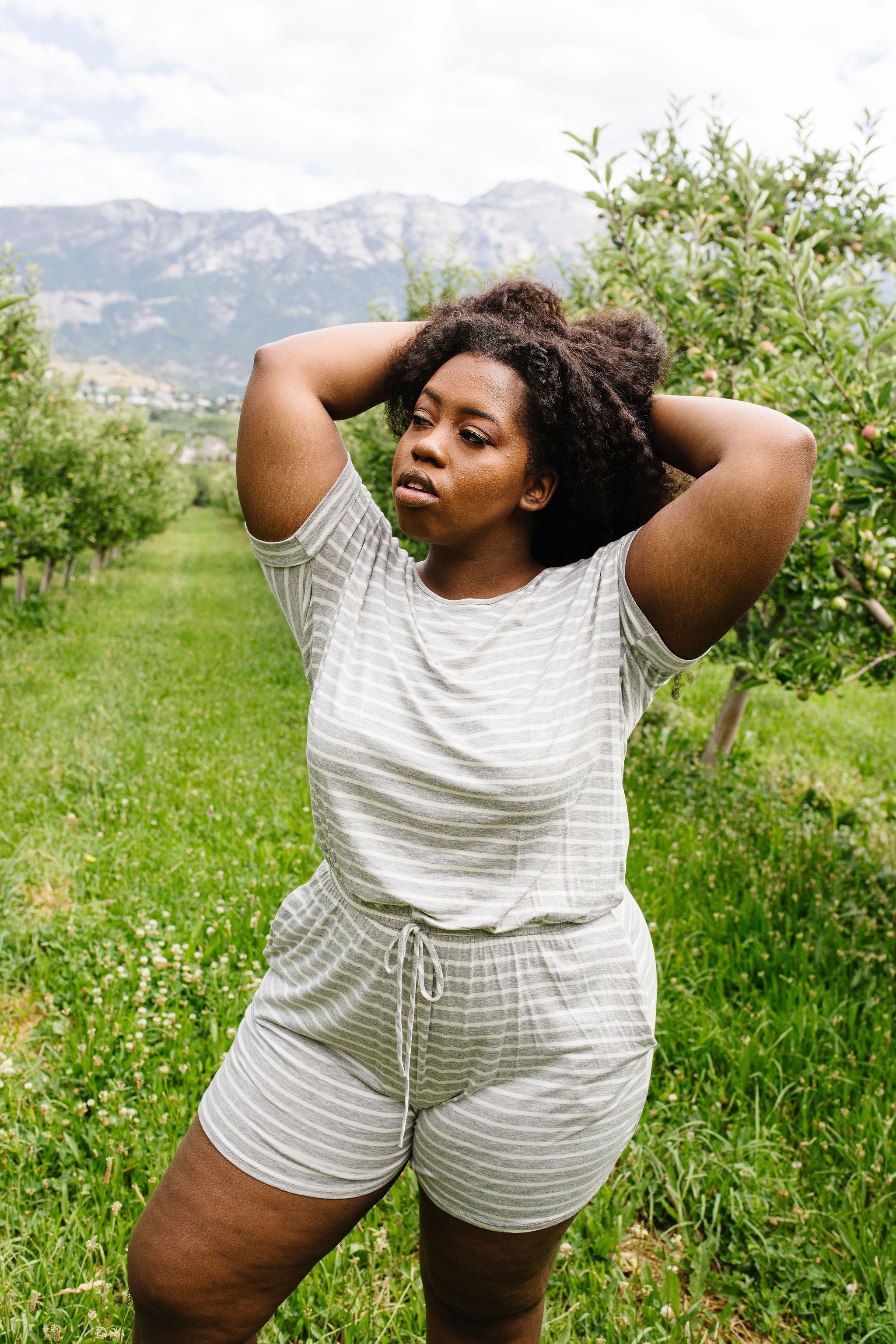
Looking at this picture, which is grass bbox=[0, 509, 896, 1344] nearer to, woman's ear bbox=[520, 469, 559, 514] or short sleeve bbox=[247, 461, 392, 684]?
short sleeve bbox=[247, 461, 392, 684]

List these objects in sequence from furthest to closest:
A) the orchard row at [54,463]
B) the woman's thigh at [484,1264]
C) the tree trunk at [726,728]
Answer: the orchard row at [54,463] → the tree trunk at [726,728] → the woman's thigh at [484,1264]

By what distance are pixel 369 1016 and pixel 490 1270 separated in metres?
0.46

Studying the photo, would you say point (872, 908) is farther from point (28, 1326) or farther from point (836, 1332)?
point (28, 1326)

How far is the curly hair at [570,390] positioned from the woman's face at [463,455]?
0.03 m

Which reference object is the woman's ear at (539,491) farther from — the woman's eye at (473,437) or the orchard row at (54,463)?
the orchard row at (54,463)

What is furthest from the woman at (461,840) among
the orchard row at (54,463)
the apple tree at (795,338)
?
the orchard row at (54,463)

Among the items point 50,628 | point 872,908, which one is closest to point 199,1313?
point 872,908

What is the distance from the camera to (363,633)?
1.51 meters

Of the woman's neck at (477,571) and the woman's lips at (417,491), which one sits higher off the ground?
the woman's lips at (417,491)

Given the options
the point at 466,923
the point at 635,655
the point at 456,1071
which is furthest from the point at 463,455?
the point at 456,1071

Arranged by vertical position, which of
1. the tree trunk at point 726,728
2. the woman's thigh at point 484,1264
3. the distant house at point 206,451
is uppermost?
the woman's thigh at point 484,1264

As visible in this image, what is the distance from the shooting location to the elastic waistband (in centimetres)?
138

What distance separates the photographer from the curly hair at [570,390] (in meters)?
1.56

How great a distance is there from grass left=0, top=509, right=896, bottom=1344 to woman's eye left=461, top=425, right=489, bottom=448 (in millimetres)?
1936
